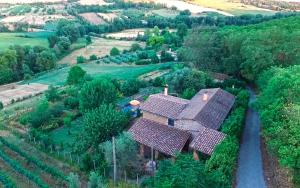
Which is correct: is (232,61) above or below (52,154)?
above

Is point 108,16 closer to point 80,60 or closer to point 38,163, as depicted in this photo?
point 80,60

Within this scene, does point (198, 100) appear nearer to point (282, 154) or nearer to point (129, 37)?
point (282, 154)

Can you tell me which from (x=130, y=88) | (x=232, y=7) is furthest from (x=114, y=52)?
(x=232, y=7)

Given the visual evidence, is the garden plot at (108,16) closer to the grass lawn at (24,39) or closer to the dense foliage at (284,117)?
the grass lawn at (24,39)

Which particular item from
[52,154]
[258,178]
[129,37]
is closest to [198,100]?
[258,178]

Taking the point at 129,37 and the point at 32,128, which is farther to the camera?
the point at 129,37

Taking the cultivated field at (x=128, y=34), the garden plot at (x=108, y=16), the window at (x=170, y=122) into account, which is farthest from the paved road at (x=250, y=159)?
the garden plot at (x=108, y=16)

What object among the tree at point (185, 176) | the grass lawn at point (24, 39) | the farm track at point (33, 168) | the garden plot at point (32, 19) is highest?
the tree at point (185, 176)
